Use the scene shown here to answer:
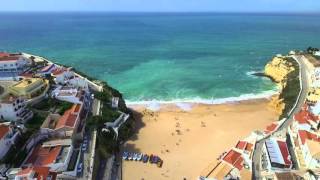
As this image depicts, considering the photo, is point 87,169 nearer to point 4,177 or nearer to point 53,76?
point 4,177

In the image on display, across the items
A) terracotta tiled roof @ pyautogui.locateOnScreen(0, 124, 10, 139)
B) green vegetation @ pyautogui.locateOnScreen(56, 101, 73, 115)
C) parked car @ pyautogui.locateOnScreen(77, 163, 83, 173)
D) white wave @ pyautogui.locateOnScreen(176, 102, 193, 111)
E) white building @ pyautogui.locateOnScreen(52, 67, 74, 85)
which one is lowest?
white wave @ pyautogui.locateOnScreen(176, 102, 193, 111)

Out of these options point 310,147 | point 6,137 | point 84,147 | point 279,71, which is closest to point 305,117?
point 310,147

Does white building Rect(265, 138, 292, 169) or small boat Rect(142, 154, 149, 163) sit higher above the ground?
white building Rect(265, 138, 292, 169)

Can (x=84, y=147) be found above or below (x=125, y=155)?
above

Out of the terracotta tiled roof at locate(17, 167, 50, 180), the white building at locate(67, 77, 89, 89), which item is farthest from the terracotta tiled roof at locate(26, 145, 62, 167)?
the white building at locate(67, 77, 89, 89)

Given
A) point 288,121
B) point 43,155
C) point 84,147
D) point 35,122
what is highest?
point 35,122

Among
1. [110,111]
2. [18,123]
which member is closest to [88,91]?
[110,111]

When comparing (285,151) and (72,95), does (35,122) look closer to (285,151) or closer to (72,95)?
(72,95)

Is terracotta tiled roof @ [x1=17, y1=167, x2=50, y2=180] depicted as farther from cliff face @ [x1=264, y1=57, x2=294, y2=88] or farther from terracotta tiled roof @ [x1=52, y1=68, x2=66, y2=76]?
cliff face @ [x1=264, y1=57, x2=294, y2=88]
